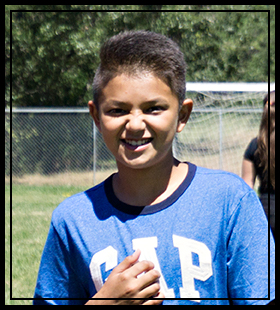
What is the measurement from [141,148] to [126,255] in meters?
0.40

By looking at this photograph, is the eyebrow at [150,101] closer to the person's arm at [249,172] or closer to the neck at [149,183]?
the neck at [149,183]

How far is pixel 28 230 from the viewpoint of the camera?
8391 mm

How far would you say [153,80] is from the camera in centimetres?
155

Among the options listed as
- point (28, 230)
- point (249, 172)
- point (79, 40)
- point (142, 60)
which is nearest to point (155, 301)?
point (142, 60)

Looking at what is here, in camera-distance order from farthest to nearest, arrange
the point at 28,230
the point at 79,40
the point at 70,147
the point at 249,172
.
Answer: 1. the point at 79,40
2. the point at 70,147
3. the point at 28,230
4. the point at 249,172

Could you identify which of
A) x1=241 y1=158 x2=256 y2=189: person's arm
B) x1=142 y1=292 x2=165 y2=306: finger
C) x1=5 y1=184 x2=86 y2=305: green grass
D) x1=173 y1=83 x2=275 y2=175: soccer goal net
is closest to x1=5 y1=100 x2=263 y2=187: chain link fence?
x1=173 y1=83 x2=275 y2=175: soccer goal net

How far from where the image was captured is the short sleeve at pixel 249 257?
1495 millimetres

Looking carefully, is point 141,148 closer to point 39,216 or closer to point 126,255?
point 126,255

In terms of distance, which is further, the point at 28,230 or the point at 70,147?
the point at 70,147

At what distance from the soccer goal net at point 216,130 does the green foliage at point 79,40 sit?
A: 8.72 feet

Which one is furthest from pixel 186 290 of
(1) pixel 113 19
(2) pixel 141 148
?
(1) pixel 113 19

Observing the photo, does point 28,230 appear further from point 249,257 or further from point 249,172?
point 249,257

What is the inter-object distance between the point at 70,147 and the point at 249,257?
37.4ft

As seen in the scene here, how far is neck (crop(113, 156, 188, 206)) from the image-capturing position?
1.64 metres
